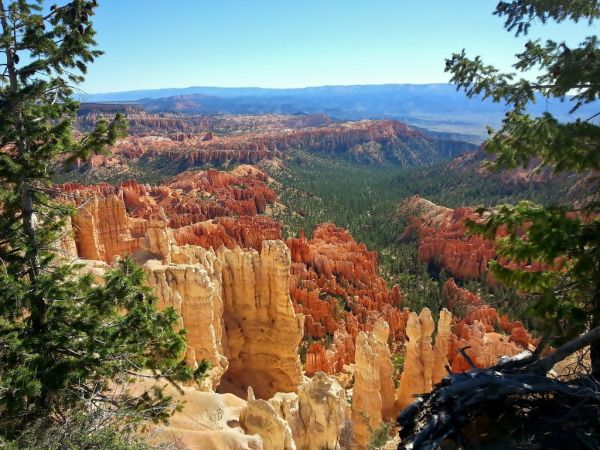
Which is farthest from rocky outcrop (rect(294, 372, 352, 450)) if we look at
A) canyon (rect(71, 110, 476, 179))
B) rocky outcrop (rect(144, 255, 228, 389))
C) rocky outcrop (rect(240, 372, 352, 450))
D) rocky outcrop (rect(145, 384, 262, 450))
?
canyon (rect(71, 110, 476, 179))

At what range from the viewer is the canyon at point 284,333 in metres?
11.1

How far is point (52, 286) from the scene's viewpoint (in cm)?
685

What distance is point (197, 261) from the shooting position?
18.4m

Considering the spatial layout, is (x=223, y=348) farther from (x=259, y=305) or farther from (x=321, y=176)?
(x=321, y=176)

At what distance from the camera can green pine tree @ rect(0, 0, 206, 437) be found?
21.5 ft

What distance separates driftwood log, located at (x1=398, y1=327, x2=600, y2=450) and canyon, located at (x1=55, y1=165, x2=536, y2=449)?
80cm

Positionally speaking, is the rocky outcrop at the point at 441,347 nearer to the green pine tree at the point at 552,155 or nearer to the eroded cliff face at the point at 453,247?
the green pine tree at the point at 552,155

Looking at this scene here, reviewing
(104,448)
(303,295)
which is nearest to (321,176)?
(303,295)

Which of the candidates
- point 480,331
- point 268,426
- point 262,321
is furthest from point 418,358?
point 268,426

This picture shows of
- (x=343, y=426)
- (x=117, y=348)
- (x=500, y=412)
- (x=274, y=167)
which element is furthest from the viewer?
(x=274, y=167)

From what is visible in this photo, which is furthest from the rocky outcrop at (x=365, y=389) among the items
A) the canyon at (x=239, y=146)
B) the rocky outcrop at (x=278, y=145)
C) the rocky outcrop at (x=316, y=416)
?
the rocky outcrop at (x=278, y=145)

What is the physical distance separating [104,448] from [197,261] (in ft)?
42.9

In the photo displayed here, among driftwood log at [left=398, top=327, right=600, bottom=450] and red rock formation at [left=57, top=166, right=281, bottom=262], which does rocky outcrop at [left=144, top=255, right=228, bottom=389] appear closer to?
red rock formation at [left=57, top=166, right=281, bottom=262]

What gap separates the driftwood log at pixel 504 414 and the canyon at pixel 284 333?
803mm
